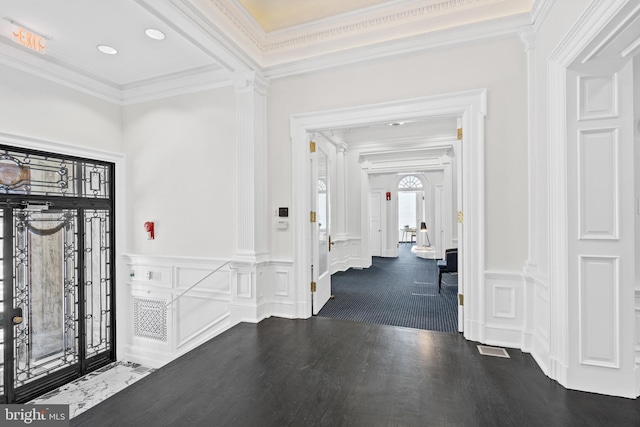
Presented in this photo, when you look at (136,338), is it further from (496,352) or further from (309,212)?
(496,352)

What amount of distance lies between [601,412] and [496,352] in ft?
2.67

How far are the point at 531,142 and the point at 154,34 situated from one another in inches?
150

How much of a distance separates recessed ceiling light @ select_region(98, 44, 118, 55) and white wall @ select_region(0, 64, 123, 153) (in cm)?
79

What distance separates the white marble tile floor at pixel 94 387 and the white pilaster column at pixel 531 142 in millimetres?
4813

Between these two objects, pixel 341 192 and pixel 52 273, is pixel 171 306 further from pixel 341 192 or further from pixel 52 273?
pixel 341 192

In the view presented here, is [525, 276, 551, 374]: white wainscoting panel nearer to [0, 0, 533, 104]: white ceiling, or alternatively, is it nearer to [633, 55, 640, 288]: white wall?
[633, 55, 640, 288]: white wall

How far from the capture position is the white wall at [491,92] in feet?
8.96

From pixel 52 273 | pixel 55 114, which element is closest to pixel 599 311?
pixel 52 273

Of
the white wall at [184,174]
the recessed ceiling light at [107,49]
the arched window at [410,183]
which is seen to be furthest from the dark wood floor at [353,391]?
the arched window at [410,183]

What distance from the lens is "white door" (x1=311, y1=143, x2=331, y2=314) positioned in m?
3.75

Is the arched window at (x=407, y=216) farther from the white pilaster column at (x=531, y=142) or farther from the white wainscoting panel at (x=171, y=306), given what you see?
the white wainscoting panel at (x=171, y=306)

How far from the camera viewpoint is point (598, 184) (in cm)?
200

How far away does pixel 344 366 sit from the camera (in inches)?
95.2

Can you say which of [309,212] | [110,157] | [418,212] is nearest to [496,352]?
[309,212]
